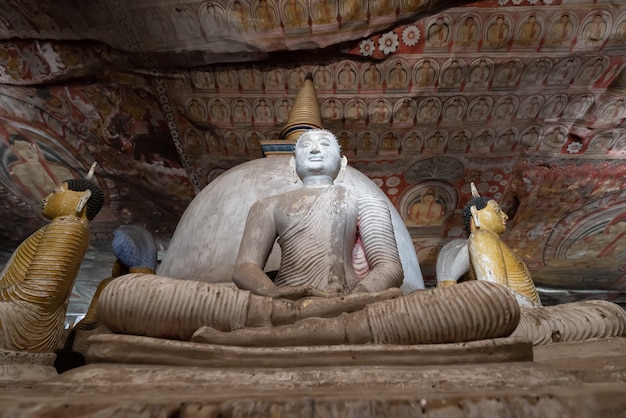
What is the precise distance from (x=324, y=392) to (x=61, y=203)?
2.82 metres

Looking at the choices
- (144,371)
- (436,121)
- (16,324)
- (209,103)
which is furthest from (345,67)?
(144,371)

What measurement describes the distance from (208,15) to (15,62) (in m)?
2.75

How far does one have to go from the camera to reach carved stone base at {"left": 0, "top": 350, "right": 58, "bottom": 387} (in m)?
2.25

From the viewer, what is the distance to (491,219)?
3393 mm

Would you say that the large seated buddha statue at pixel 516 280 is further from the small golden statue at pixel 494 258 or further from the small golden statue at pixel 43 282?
the small golden statue at pixel 43 282

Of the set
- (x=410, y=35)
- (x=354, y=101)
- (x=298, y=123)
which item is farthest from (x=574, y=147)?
(x=298, y=123)

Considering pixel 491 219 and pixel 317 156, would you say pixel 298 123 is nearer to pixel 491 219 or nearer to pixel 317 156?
pixel 317 156

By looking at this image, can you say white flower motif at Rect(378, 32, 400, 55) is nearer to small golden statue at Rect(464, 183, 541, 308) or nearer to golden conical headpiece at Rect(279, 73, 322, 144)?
golden conical headpiece at Rect(279, 73, 322, 144)

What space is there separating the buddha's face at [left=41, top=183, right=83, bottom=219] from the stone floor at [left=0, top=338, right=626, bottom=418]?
81.7 inches

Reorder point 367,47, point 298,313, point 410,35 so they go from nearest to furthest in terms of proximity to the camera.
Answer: point 298,313 → point 410,35 → point 367,47

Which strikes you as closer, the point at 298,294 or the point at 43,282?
the point at 298,294

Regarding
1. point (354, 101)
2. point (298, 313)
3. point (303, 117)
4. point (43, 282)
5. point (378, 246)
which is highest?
point (354, 101)

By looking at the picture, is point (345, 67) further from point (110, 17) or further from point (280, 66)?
point (110, 17)

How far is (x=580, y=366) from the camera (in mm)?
1589
